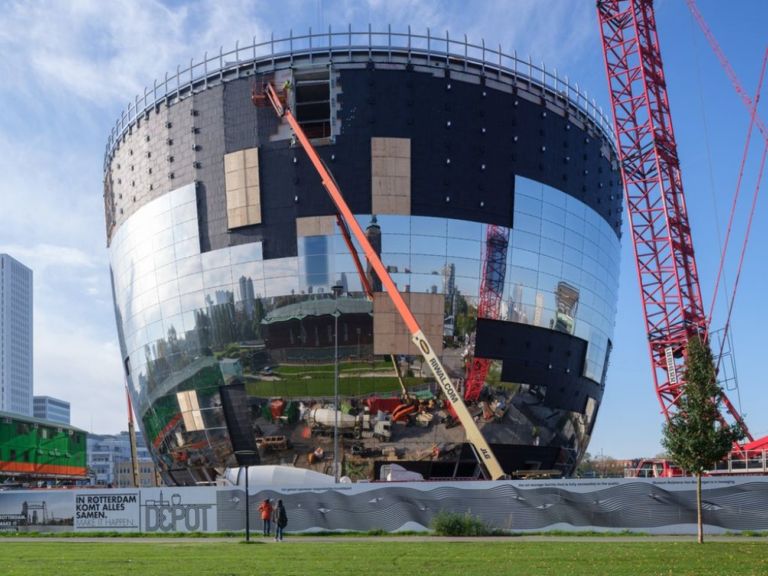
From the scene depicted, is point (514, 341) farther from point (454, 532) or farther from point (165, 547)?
point (165, 547)

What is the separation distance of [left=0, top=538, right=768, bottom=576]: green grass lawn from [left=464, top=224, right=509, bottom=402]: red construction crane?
16347mm

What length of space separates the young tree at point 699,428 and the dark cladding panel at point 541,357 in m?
14.5

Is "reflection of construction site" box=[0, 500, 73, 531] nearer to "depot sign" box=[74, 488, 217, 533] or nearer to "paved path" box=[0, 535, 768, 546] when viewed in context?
"depot sign" box=[74, 488, 217, 533]

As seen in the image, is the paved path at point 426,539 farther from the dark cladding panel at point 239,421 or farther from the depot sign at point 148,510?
the dark cladding panel at point 239,421

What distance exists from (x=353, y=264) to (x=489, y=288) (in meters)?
6.19

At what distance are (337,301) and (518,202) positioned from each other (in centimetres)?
975

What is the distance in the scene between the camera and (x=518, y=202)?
1703 inches

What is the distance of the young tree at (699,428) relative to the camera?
26.2 metres

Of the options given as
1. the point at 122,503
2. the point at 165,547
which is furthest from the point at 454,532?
the point at 122,503

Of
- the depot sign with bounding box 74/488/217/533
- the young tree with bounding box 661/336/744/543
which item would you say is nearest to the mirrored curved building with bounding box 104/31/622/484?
the depot sign with bounding box 74/488/217/533

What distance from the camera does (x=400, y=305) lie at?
38219 millimetres

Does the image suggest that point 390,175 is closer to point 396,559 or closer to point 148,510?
point 148,510

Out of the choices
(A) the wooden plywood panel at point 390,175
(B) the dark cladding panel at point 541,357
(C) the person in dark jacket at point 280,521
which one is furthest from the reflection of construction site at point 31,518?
(B) the dark cladding panel at point 541,357

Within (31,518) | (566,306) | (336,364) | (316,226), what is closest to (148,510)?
(31,518)
